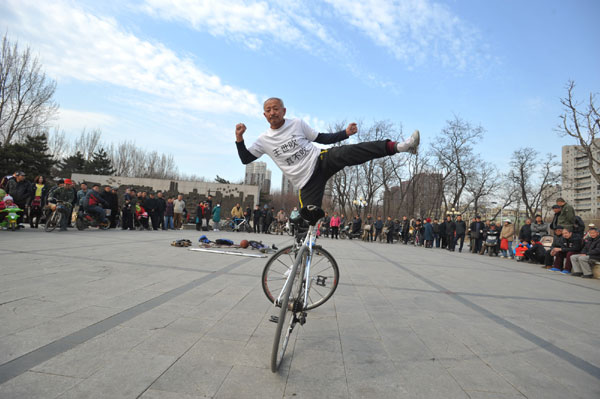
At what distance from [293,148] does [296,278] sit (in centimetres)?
123

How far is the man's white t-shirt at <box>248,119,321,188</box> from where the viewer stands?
3084 mm

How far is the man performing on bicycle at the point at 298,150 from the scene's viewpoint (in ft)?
10.0

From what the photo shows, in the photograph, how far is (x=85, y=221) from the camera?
12.0 meters

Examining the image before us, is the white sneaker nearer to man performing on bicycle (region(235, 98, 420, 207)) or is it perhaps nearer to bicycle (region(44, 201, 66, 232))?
man performing on bicycle (region(235, 98, 420, 207))

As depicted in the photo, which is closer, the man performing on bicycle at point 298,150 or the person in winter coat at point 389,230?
the man performing on bicycle at point 298,150

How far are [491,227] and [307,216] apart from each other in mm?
16168

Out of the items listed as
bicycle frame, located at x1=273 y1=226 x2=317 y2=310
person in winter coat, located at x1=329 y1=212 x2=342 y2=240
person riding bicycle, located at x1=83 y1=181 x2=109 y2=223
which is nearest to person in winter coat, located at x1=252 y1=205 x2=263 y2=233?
person in winter coat, located at x1=329 y1=212 x2=342 y2=240

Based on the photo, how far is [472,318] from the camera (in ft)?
12.1

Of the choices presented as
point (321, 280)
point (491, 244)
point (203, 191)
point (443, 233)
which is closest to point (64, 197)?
point (321, 280)

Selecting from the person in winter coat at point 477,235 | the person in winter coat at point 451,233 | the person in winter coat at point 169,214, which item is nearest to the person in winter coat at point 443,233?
the person in winter coat at point 451,233

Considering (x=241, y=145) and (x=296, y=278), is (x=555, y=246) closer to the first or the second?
(x=296, y=278)

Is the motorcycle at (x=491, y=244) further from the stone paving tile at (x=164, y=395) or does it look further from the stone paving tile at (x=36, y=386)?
the stone paving tile at (x=36, y=386)

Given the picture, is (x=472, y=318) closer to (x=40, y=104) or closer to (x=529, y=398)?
(x=529, y=398)

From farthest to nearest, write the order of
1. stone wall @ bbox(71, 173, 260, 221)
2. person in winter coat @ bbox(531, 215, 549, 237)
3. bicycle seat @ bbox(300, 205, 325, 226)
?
stone wall @ bbox(71, 173, 260, 221)
person in winter coat @ bbox(531, 215, 549, 237)
bicycle seat @ bbox(300, 205, 325, 226)
